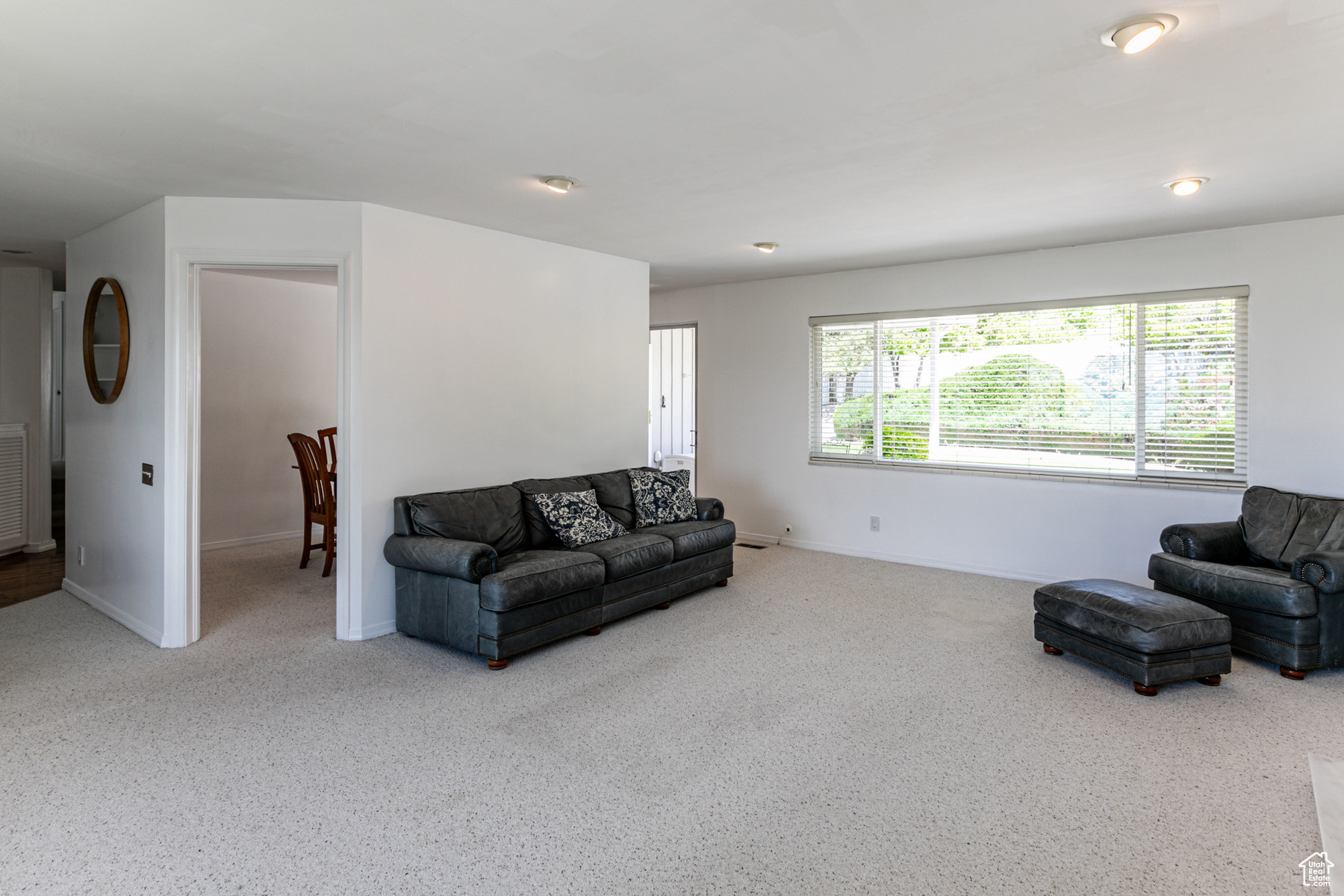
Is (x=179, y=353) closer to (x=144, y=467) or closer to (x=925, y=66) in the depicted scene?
(x=144, y=467)

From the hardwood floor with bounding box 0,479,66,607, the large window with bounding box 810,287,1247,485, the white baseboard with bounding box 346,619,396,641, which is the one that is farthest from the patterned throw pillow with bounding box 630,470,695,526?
the hardwood floor with bounding box 0,479,66,607

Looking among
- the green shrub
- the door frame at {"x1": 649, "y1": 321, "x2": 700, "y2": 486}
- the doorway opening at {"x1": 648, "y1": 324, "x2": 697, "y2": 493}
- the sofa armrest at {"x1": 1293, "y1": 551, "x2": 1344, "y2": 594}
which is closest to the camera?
the sofa armrest at {"x1": 1293, "y1": 551, "x2": 1344, "y2": 594}

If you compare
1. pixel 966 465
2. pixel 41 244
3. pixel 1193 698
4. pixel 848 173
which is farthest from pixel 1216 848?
pixel 41 244

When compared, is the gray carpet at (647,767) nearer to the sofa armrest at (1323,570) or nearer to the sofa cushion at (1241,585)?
the sofa cushion at (1241,585)

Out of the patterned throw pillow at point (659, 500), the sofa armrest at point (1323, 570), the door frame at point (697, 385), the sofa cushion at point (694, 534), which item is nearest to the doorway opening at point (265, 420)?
the patterned throw pillow at point (659, 500)

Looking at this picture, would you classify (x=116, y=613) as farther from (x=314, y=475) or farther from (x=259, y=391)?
(x=259, y=391)

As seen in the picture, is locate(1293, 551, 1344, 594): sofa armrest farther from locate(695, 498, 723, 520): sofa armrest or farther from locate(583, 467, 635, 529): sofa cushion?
locate(583, 467, 635, 529): sofa cushion

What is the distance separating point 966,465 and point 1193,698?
2632mm

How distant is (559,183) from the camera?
11.9ft

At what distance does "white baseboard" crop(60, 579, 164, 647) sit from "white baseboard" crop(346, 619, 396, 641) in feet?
3.37

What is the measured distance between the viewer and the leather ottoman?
328 centimetres

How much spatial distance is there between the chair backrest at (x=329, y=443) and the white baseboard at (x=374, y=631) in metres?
1.69

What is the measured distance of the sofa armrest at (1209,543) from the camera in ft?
13.7

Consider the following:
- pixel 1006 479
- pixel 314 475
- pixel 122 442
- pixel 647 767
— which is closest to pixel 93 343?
pixel 122 442
